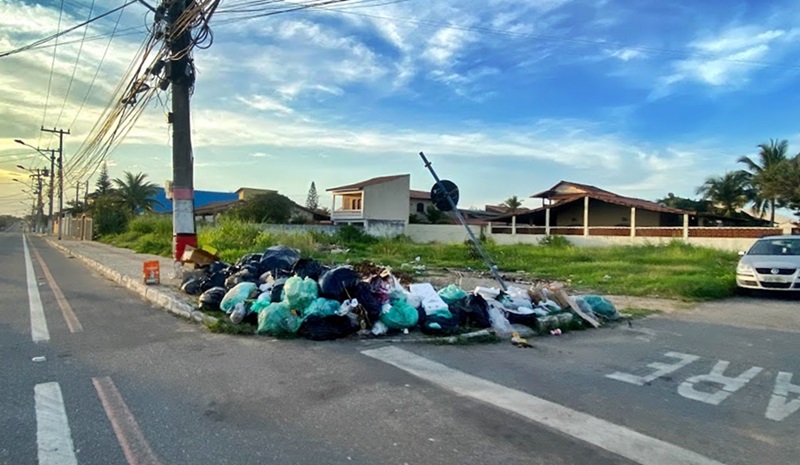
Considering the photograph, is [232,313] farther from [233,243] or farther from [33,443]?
[233,243]

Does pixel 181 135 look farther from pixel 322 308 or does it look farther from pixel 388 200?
pixel 388 200

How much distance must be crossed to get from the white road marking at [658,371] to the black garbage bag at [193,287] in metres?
7.47

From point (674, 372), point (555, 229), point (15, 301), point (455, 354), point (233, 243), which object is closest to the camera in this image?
point (674, 372)

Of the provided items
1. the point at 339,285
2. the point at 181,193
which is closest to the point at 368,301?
the point at 339,285

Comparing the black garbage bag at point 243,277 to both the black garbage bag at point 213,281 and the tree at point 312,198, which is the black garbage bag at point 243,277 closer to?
the black garbage bag at point 213,281

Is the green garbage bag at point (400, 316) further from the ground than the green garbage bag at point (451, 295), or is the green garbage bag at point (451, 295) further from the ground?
the green garbage bag at point (451, 295)

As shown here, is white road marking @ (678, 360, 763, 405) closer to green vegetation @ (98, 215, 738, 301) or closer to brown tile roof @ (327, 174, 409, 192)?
green vegetation @ (98, 215, 738, 301)

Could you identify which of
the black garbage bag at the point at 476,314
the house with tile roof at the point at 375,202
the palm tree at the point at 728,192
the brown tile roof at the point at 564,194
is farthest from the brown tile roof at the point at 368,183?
the black garbage bag at the point at 476,314

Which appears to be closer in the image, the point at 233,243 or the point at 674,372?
the point at 674,372

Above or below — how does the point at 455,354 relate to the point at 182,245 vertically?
below

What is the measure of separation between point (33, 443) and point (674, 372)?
586 cm

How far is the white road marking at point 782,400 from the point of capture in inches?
161

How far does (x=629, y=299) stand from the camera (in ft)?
35.9

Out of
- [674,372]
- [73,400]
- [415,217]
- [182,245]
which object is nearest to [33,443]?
[73,400]
